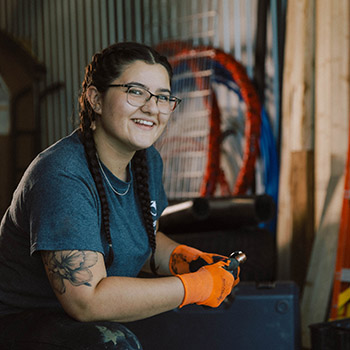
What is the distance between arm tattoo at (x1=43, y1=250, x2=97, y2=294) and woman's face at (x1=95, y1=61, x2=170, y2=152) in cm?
31

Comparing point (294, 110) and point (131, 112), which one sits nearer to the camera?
point (131, 112)

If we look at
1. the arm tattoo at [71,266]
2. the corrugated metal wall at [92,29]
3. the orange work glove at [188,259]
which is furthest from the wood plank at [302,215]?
the arm tattoo at [71,266]

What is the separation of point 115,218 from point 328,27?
152 centimetres

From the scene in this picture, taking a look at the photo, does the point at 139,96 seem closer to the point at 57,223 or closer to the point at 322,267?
the point at 57,223

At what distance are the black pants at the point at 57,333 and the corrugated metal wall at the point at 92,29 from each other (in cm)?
227

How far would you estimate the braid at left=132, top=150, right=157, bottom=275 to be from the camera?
4.59ft

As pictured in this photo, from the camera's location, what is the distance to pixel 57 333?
1157 mm

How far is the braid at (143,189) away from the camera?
4.59 feet

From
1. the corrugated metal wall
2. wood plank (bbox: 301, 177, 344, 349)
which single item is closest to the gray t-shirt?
wood plank (bbox: 301, 177, 344, 349)

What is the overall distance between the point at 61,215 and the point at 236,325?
0.70 m

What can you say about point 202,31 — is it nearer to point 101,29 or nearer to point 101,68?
point 101,29

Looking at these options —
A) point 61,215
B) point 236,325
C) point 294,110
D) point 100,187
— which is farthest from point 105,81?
point 294,110

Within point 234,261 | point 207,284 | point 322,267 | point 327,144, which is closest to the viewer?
point 207,284

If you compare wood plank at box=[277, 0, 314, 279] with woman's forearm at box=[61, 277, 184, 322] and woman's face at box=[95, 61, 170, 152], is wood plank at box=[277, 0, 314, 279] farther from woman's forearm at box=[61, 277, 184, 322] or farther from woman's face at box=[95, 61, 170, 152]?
woman's forearm at box=[61, 277, 184, 322]
